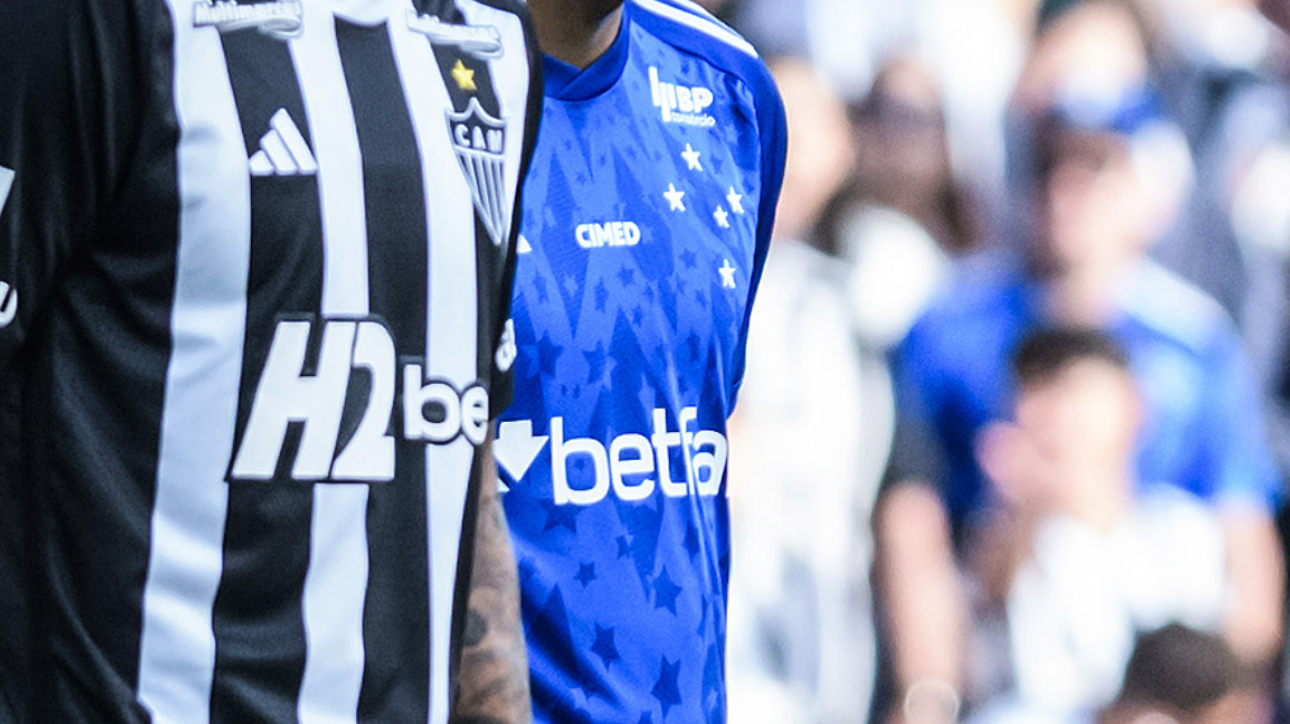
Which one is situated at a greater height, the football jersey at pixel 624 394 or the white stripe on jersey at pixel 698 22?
the white stripe on jersey at pixel 698 22

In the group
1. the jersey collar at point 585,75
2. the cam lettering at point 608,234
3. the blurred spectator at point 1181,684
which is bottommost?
the blurred spectator at point 1181,684

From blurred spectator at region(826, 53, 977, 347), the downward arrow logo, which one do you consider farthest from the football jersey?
blurred spectator at region(826, 53, 977, 347)

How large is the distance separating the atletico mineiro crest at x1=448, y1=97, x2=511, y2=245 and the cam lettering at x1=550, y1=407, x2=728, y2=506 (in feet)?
1.46

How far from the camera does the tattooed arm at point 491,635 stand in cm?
162

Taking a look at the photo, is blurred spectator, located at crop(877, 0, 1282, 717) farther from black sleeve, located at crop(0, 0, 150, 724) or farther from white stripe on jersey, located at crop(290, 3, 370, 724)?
black sleeve, located at crop(0, 0, 150, 724)

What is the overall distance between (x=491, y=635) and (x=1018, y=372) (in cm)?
269

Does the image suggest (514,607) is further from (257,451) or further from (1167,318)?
(1167,318)

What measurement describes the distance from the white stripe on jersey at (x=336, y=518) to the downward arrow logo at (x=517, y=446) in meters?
0.54

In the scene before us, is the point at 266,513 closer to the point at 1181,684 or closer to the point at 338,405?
the point at 338,405

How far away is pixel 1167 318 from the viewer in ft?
14.1

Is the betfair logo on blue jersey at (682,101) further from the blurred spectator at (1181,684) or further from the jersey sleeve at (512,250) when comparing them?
the blurred spectator at (1181,684)

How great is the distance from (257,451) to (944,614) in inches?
114

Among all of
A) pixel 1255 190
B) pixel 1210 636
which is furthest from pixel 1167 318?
pixel 1210 636

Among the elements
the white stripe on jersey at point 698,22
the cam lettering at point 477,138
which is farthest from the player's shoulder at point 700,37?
the cam lettering at point 477,138
